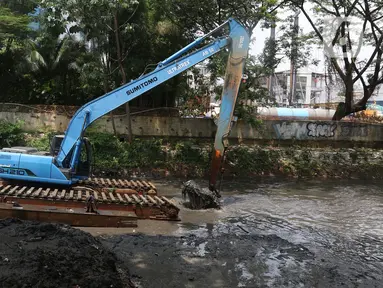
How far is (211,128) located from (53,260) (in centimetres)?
1579

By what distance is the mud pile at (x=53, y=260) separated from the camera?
4.47 meters

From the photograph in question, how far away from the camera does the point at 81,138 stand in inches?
389

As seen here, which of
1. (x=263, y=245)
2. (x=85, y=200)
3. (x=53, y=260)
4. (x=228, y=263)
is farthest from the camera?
(x=85, y=200)

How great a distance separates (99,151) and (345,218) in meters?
10.7

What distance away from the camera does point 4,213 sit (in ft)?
27.5

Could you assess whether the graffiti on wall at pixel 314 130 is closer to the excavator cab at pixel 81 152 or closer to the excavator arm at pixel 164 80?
the excavator arm at pixel 164 80

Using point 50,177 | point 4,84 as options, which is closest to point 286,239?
point 50,177

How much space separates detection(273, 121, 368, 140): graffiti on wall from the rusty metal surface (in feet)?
44.9

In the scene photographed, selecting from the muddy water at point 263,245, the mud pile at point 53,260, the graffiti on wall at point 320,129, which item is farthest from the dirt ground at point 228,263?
the graffiti on wall at point 320,129

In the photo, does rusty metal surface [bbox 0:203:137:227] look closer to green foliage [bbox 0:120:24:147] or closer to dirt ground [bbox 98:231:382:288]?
dirt ground [bbox 98:231:382:288]

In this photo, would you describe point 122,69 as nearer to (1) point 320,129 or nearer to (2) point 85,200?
(2) point 85,200

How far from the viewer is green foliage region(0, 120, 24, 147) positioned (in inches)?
693

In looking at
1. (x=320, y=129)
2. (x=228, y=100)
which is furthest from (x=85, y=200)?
(x=320, y=129)

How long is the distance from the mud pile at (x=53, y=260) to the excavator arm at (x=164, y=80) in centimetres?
337
